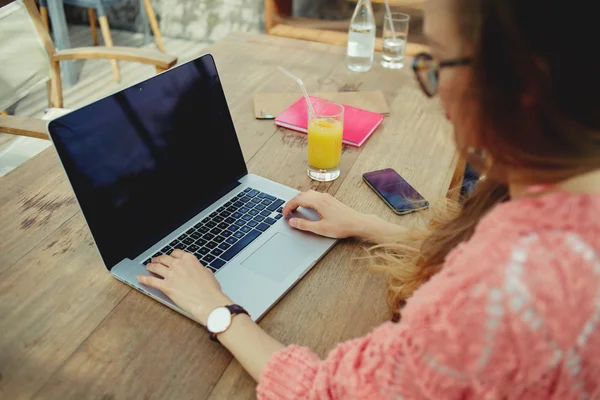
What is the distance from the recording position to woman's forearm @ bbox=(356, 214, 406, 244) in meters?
0.90

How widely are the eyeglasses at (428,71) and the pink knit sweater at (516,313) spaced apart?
162 mm

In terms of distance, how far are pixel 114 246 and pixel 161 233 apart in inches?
3.8

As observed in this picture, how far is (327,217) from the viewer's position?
92 centimetres

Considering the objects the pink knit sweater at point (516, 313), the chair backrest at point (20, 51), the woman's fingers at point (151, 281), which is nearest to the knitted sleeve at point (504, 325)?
the pink knit sweater at point (516, 313)

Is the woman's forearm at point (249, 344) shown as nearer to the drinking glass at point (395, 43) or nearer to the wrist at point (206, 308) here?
the wrist at point (206, 308)

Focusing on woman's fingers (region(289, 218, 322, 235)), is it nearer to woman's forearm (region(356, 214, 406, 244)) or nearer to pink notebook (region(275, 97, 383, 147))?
woman's forearm (region(356, 214, 406, 244))

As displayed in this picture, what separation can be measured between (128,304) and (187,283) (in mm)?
105

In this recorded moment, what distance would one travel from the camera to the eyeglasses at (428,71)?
542 millimetres

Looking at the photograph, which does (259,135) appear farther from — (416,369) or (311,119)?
(416,369)

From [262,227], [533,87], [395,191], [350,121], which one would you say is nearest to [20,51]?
[350,121]

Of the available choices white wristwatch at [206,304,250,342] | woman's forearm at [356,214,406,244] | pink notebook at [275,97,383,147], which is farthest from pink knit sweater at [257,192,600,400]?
pink notebook at [275,97,383,147]

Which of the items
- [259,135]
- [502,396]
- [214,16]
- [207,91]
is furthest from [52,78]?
[214,16]

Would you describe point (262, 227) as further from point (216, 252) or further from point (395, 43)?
point (395, 43)

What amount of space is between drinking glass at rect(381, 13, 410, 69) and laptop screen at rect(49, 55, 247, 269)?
2.59 feet
